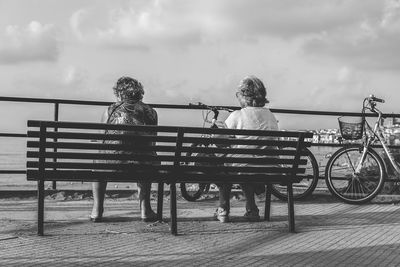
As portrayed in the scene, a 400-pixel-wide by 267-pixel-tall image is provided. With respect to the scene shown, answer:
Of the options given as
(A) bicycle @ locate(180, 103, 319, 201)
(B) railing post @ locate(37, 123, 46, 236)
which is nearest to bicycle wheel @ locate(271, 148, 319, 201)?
(A) bicycle @ locate(180, 103, 319, 201)

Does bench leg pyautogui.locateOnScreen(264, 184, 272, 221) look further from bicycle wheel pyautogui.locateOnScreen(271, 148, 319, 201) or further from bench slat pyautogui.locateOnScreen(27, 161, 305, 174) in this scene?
bicycle wheel pyautogui.locateOnScreen(271, 148, 319, 201)

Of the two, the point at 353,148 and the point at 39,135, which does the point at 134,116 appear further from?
the point at 353,148

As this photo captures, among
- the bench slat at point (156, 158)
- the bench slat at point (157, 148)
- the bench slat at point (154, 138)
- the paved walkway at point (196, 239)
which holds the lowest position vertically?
the paved walkway at point (196, 239)

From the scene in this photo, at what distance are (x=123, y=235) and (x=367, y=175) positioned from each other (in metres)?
3.90

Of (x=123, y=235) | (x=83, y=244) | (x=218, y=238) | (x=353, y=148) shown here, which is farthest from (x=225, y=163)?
(x=353, y=148)

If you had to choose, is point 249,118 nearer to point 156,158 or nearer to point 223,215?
point 223,215

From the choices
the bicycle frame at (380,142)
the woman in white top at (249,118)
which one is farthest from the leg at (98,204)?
the bicycle frame at (380,142)

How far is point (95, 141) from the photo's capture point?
18.7 feet

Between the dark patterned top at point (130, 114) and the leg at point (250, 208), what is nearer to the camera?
the dark patterned top at point (130, 114)

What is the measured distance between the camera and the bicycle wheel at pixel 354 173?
7.91 m

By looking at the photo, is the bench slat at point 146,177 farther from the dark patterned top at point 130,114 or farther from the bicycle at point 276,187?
the bicycle at point 276,187

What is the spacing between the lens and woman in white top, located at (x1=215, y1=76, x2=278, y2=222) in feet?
20.3

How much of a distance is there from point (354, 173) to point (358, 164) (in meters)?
0.14

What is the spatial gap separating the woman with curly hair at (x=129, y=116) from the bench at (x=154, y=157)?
15cm
